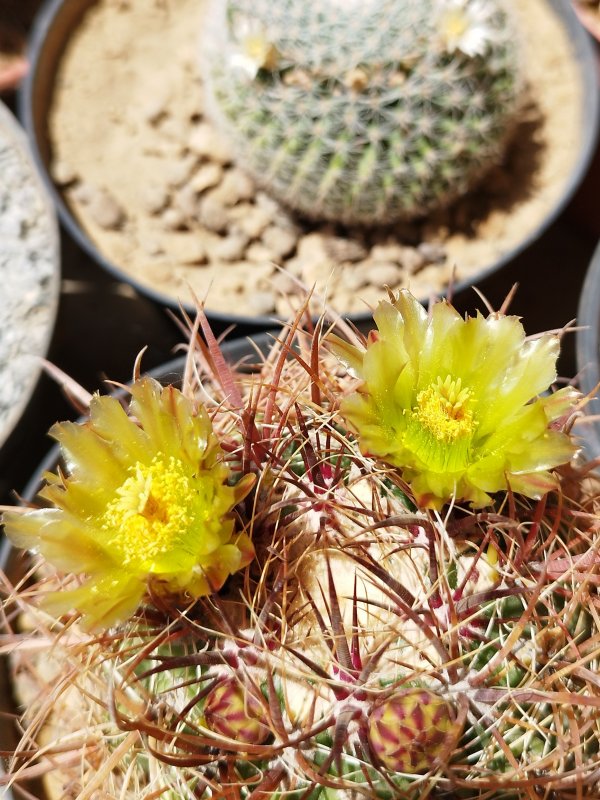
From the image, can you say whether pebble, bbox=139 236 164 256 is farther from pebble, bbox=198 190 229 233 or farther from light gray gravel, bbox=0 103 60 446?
light gray gravel, bbox=0 103 60 446

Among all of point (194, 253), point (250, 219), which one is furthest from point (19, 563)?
point (250, 219)

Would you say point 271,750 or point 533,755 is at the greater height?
point 271,750

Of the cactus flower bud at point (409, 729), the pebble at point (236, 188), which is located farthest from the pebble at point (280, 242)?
the cactus flower bud at point (409, 729)

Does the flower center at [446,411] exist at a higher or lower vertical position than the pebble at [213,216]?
higher

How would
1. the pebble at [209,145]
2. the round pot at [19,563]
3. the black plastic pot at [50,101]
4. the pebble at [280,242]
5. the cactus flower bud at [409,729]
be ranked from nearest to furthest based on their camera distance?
the cactus flower bud at [409,729]
the round pot at [19,563]
the black plastic pot at [50,101]
the pebble at [280,242]
the pebble at [209,145]

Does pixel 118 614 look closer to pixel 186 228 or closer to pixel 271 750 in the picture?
pixel 271 750

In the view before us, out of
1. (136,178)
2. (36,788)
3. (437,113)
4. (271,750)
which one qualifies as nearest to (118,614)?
(271,750)

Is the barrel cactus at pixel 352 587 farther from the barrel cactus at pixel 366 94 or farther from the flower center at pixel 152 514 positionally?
the barrel cactus at pixel 366 94

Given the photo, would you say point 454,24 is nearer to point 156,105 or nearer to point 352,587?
point 156,105
